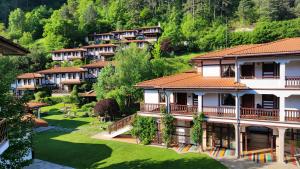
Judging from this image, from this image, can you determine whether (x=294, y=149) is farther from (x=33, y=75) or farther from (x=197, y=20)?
(x=197, y=20)

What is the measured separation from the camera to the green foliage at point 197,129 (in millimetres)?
24903

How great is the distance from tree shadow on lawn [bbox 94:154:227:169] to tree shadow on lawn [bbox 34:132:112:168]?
166 cm

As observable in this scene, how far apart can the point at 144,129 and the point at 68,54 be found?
190ft

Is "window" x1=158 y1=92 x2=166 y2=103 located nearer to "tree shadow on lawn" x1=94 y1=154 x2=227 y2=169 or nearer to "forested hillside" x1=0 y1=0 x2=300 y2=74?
"tree shadow on lawn" x1=94 y1=154 x2=227 y2=169

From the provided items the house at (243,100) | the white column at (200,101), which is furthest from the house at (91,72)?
the white column at (200,101)

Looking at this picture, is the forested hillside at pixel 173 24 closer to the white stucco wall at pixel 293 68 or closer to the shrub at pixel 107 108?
the shrub at pixel 107 108

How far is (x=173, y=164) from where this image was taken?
2230 cm

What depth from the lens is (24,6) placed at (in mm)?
142250

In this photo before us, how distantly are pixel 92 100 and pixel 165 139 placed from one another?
1150 inches

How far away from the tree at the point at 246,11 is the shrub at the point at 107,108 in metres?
67.2

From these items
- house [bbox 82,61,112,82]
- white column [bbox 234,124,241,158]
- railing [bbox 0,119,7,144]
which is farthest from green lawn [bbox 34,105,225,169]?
house [bbox 82,61,112,82]

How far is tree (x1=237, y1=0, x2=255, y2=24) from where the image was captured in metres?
92.2

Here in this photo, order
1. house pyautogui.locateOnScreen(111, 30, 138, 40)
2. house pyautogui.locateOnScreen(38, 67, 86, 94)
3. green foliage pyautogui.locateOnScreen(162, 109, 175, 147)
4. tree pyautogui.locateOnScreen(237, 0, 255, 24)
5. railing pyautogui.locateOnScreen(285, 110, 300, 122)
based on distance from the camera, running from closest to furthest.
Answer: railing pyautogui.locateOnScreen(285, 110, 300, 122)
green foliage pyautogui.locateOnScreen(162, 109, 175, 147)
house pyautogui.locateOnScreen(38, 67, 86, 94)
house pyautogui.locateOnScreen(111, 30, 138, 40)
tree pyautogui.locateOnScreen(237, 0, 255, 24)

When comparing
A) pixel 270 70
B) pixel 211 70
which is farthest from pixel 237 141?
pixel 211 70
